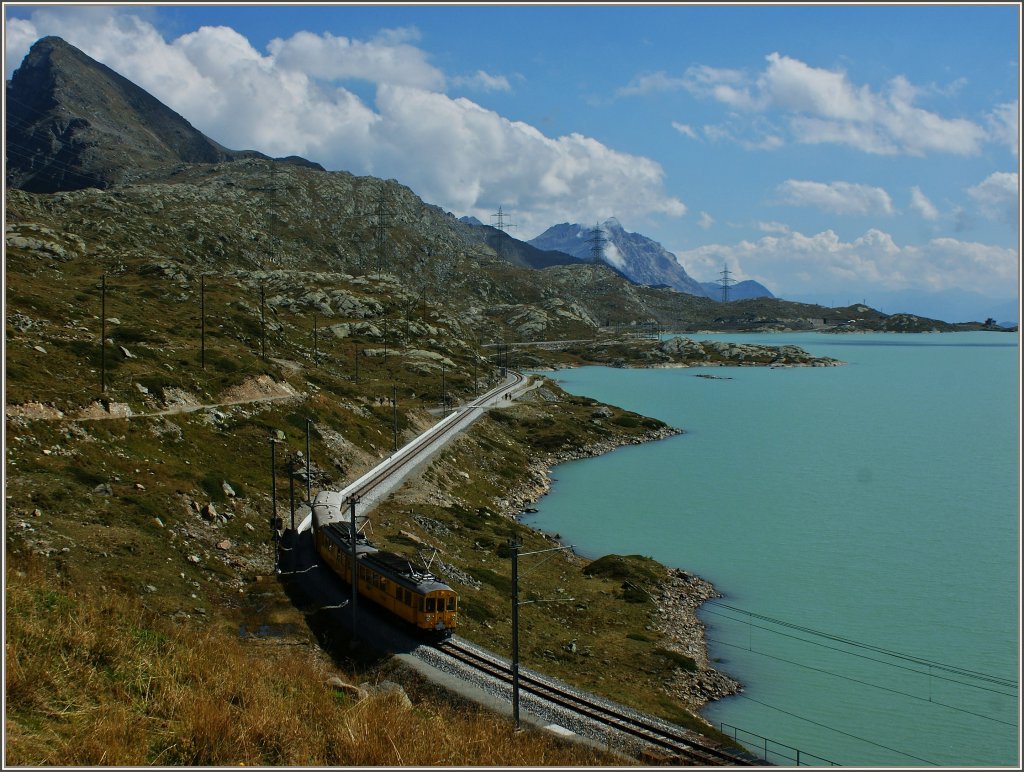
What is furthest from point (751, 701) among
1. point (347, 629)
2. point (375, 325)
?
point (375, 325)

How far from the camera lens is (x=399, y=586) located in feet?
112

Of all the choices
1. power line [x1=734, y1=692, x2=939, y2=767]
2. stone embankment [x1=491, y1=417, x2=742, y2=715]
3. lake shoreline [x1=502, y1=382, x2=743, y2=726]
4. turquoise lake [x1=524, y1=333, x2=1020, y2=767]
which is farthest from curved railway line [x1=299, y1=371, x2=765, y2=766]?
power line [x1=734, y1=692, x2=939, y2=767]

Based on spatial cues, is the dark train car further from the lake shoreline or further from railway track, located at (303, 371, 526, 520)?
railway track, located at (303, 371, 526, 520)

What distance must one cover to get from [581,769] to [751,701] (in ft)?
92.1

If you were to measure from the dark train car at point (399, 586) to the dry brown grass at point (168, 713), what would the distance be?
42.4ft

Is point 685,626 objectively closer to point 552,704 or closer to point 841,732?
point 841,732

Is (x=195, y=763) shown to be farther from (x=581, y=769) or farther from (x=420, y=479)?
(x=420, y=479)

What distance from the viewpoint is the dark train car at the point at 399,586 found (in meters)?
32.8

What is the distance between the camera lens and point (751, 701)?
124 ft

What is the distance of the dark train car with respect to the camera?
32781 millimetres

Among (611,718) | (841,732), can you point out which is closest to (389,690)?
(611,718)

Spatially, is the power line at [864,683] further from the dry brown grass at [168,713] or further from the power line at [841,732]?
the dry brown grass at [168,713]

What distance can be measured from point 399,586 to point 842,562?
42441 millimetres

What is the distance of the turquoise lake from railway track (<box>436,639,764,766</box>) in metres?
6.34
